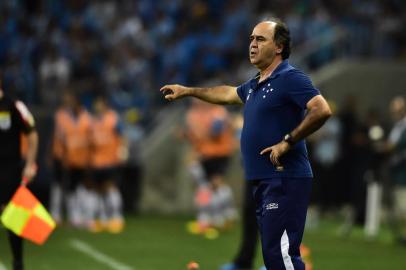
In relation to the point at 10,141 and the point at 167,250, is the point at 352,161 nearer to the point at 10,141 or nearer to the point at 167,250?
the point at 167,250

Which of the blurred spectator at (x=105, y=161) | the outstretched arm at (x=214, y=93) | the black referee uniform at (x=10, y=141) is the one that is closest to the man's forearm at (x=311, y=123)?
the outstretched arm at (x=214, y=93)

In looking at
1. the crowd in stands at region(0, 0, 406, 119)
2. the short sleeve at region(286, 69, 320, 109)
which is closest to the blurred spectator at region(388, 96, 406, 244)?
the crowd in stands at region(0, 0, 406, 119)

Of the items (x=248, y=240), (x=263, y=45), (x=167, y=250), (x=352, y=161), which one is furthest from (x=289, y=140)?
(x=352, y=161)

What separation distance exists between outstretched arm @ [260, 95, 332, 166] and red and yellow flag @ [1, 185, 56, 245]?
135 inches

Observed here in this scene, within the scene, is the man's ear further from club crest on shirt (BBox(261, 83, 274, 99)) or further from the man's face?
club crest on shirt (BBox(261, 83, 274, 99))

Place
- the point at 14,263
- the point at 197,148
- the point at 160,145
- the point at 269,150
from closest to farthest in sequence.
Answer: the point at 269,150 → the point at 14,263 → the point at 197,148 → the point at 160,145

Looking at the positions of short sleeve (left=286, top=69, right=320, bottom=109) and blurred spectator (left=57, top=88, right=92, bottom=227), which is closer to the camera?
short sleeve (left=286, top=69, right=320, bottom=109)

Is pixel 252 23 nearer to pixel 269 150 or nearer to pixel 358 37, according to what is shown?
pixel 358 37

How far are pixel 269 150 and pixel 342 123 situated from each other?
13.5 meters

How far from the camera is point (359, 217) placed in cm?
2005

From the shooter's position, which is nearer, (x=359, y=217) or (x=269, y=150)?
(x=269, y=150)

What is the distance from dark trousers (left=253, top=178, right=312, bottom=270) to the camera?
8.19 m

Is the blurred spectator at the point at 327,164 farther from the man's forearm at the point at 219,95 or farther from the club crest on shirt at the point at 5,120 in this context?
the man's forearm at the point at 219,95

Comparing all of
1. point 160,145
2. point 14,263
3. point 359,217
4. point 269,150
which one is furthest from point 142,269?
point 160,145
